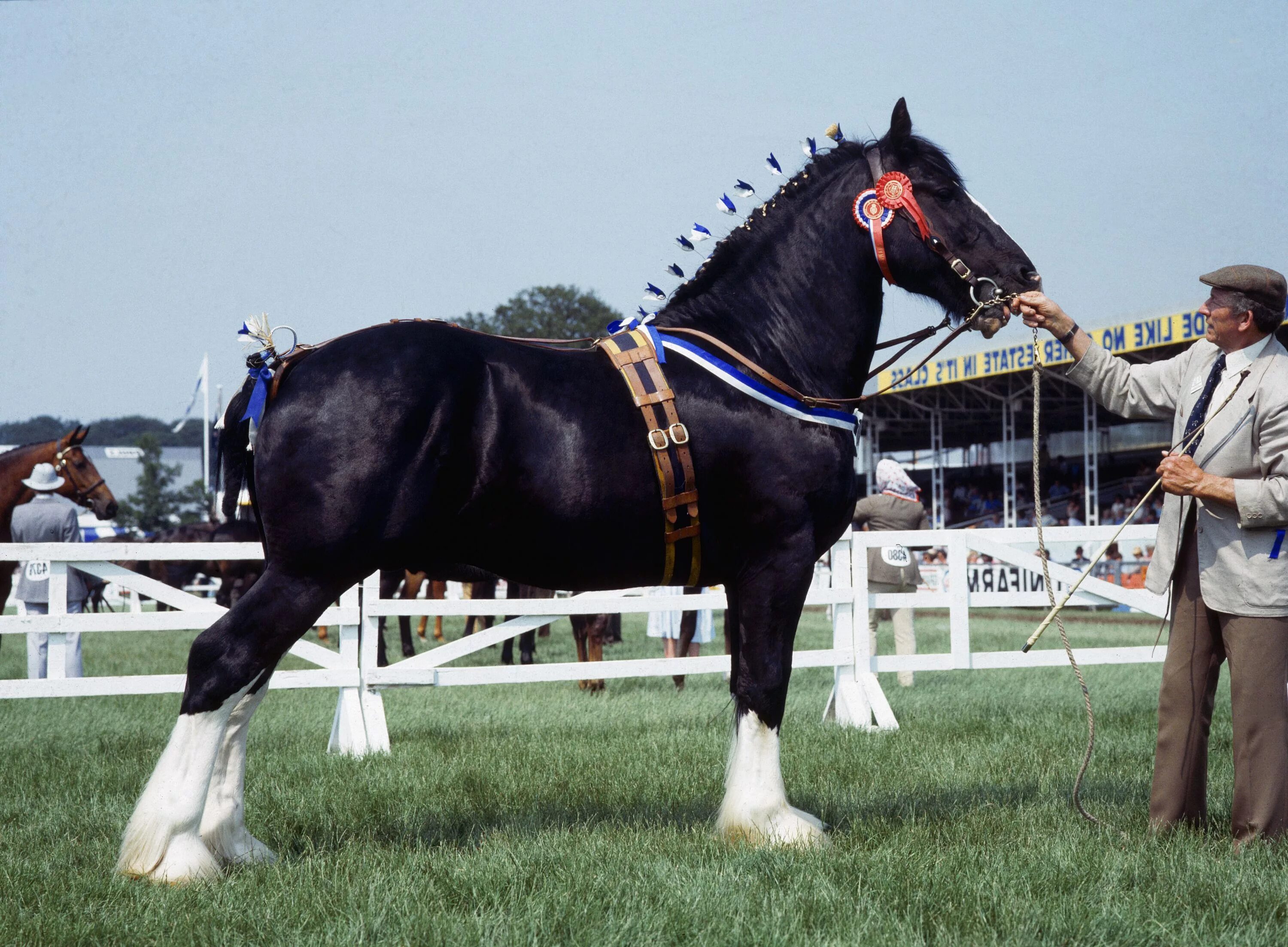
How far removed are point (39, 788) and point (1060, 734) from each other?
18.9 ft

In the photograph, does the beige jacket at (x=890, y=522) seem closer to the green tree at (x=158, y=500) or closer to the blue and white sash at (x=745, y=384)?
the blue and white sash at (x=745, y=384)

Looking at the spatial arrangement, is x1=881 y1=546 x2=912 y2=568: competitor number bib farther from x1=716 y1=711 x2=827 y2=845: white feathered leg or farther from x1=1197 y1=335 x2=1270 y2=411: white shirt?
x1=716 y1=711 x2=827 y2=845: white feathered leg

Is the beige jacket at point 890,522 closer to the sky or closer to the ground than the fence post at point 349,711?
closer to the sky

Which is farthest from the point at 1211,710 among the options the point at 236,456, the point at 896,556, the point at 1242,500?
the point at 896,556

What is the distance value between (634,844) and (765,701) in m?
0.71

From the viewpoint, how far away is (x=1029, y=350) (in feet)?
87.5

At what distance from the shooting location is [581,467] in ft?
12.0

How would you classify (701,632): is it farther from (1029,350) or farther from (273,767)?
(1029,350)

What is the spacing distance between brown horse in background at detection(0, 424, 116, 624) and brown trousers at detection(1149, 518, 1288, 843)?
8604 millimetres

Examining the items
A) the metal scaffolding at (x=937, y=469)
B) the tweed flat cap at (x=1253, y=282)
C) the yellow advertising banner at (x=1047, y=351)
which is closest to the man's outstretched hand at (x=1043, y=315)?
the tweed flat cap at (x=1253, y=282)

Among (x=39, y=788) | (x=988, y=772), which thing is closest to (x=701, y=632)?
(x=988, y=772)

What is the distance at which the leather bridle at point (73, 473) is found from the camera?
10.9 m

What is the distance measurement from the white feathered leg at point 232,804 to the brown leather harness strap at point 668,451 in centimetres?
155

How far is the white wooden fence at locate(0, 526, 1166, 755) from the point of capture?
6.29m
